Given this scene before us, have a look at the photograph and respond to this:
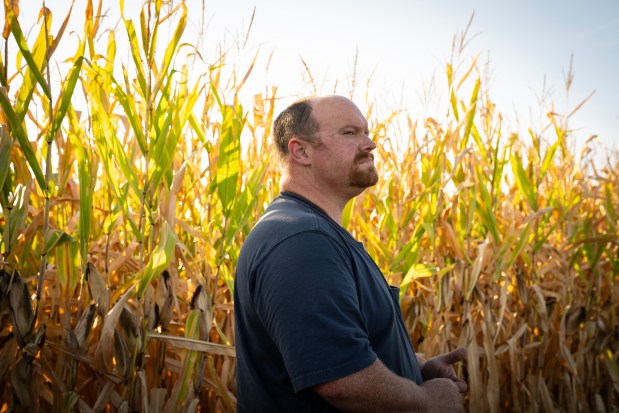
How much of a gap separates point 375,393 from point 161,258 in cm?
84

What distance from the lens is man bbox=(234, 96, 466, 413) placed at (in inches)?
49.8

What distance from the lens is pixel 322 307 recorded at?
4.16 ft

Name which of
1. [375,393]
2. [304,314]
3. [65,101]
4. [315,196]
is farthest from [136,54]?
[375,393]

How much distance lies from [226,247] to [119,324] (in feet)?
1.61

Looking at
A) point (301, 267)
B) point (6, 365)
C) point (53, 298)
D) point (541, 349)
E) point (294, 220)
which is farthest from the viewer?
point (541, 349)

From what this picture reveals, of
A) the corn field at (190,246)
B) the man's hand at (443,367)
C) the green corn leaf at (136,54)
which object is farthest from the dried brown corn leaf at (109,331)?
the man's hand at (443,367)

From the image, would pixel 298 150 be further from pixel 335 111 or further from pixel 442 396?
pixel 442 396

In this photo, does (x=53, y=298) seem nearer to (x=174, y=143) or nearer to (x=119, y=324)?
(x=119, y=324)

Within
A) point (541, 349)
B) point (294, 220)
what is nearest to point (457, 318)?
point (541, 349)

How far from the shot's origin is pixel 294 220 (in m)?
1.46

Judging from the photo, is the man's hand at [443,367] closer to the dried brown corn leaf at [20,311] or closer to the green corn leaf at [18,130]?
the dried brown corn leaf at [20,311]

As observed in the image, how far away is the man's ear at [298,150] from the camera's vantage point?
1912 mm

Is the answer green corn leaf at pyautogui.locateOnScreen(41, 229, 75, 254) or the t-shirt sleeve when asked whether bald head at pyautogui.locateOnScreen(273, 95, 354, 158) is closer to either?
the t-shirt sleeve

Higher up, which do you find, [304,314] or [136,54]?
[136,54]
